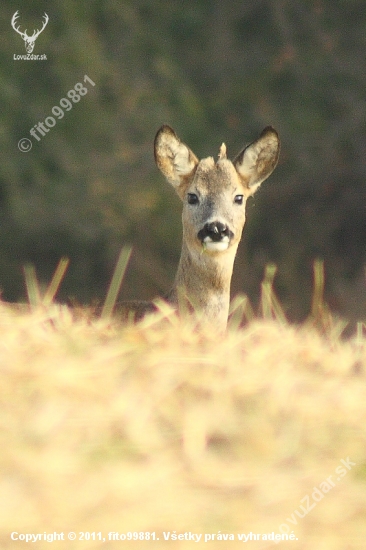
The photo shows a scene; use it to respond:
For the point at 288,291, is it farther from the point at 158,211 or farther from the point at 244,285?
the point at 158,211

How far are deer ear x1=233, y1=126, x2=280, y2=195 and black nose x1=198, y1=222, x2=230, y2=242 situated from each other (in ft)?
2.35

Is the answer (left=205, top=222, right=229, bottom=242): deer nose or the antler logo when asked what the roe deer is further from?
the antler logo

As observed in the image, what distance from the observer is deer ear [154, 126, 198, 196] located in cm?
629

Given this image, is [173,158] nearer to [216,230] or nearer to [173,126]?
[216,230]

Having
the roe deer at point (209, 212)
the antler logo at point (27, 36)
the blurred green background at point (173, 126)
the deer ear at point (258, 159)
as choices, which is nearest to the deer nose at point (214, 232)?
the roe deer at point (209, 212)

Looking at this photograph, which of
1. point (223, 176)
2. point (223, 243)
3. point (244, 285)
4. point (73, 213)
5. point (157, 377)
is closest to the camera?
point (157, 377)

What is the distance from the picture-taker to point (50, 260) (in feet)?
46.0

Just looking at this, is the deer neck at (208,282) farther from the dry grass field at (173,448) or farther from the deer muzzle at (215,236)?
the dry grass field at (173,448)

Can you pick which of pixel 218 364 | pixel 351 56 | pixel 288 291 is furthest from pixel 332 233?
pixel 218 364

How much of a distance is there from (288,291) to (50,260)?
3536 millimetres

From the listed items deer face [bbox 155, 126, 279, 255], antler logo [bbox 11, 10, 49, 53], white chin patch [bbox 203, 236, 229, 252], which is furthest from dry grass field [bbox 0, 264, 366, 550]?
antler logo [bbox 11, 10, 49, 53]

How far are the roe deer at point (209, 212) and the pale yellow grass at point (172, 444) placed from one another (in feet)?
9.38

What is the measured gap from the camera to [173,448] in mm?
2045

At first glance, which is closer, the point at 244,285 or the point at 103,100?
the point at 244,285
